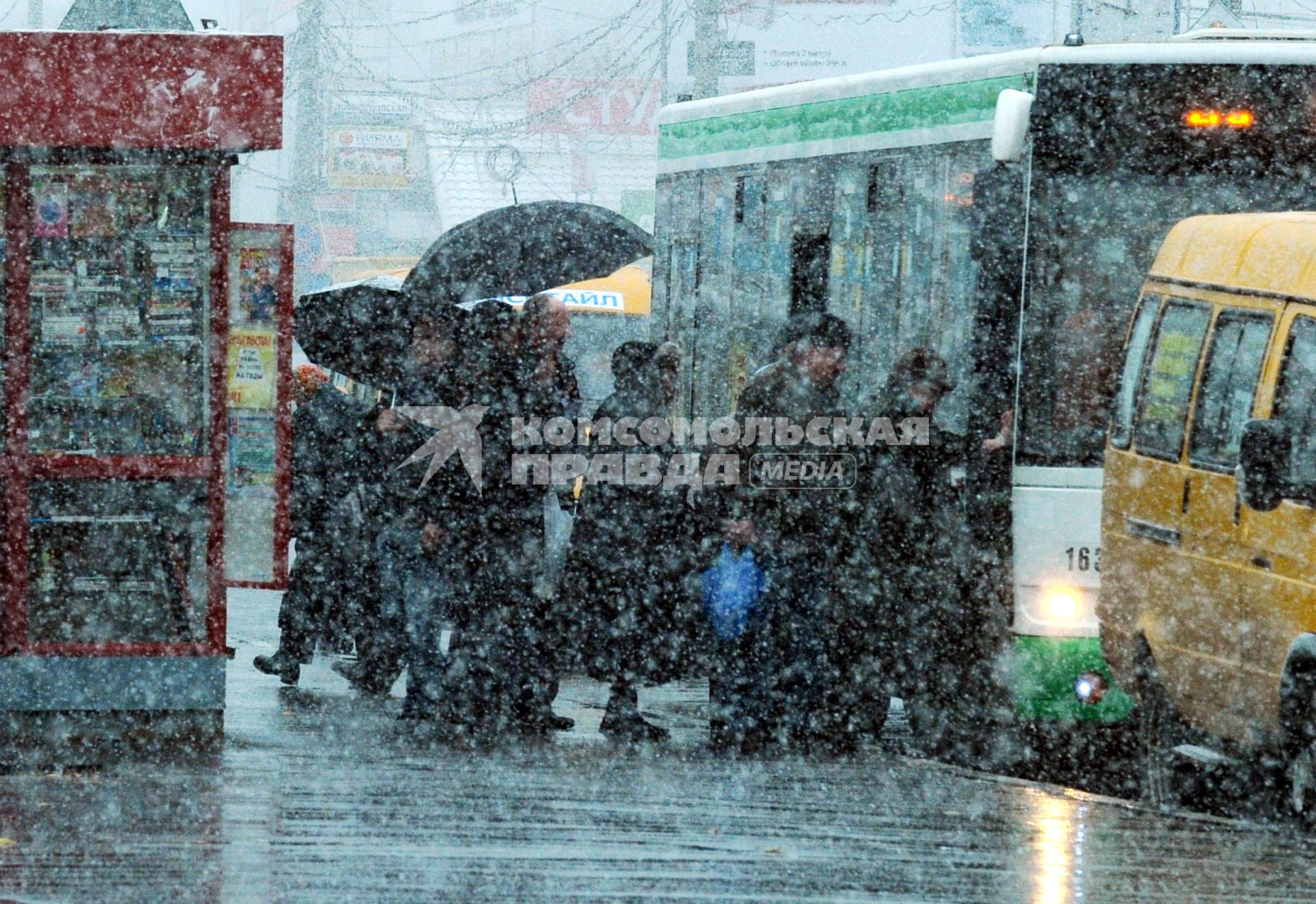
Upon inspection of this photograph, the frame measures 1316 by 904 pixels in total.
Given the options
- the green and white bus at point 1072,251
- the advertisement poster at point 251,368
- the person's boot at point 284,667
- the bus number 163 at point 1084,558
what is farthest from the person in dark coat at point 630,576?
the person's boot at point 284,667

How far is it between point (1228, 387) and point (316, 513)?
5450 mm

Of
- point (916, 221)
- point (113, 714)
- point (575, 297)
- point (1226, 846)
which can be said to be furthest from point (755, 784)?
point (575, 297)

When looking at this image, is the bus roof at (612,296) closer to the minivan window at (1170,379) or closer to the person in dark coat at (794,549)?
the person in dark coat at (794,549)

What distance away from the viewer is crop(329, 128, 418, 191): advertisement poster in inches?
2164

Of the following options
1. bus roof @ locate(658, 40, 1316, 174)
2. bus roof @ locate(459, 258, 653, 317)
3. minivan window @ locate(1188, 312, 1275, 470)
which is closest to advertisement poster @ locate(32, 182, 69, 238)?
bus roof @ locate(658, 40, 1316, 174)

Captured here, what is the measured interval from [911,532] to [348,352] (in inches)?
123

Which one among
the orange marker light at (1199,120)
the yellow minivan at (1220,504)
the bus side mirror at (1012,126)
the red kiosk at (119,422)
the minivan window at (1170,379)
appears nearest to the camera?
the yellow minivan at (1220,504)

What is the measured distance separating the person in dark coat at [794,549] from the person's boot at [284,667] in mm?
3011

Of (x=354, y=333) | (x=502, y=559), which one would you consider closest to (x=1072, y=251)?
(x=502, y=559)

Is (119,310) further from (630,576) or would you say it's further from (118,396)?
(630,576)

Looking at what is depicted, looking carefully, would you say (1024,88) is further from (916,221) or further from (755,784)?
(755,784)

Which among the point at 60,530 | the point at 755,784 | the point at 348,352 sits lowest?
the point at 755,784

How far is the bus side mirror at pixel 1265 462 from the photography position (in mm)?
8008

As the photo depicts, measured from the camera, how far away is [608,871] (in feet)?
22.9
